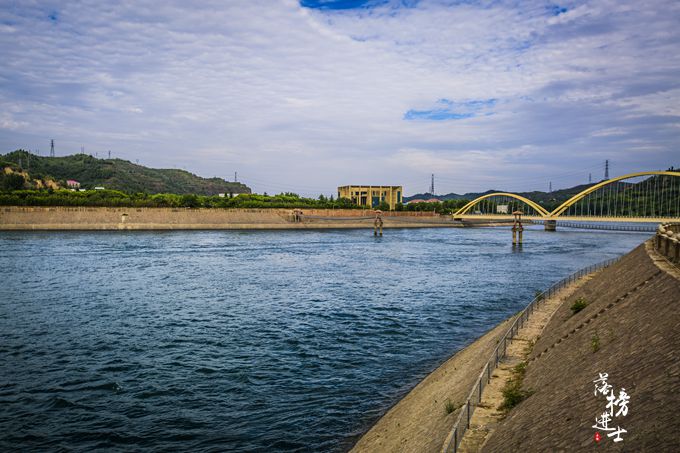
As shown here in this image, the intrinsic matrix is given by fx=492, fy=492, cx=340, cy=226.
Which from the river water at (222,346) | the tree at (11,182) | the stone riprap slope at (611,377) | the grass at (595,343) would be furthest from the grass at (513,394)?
the tree at (11,182)

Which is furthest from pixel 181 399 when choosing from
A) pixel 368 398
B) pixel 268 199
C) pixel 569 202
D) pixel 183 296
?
pixel 268 199

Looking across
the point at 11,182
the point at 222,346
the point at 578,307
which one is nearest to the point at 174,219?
the point at 11,182

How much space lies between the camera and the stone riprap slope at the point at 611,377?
9.20 meters

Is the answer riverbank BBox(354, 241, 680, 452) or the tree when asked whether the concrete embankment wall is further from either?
riverbank BBox(354, 241, 680, 452)

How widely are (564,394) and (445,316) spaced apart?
22.7 metres

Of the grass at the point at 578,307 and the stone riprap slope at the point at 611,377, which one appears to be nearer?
the stone riprap slope at the point at 611,377

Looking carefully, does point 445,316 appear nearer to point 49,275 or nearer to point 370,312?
point 370,312

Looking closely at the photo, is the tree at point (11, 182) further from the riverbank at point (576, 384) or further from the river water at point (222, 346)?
the riverbank at point (576, 384)

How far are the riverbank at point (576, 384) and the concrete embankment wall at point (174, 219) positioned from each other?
12054 cm

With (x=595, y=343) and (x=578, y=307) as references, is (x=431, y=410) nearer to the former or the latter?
(x=595, y=343)

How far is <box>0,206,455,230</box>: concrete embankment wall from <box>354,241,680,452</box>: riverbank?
395 ft

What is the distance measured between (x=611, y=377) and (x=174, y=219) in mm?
133721

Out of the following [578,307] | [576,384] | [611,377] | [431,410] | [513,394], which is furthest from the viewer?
[578,307]

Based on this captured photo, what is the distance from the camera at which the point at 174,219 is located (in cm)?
13512
